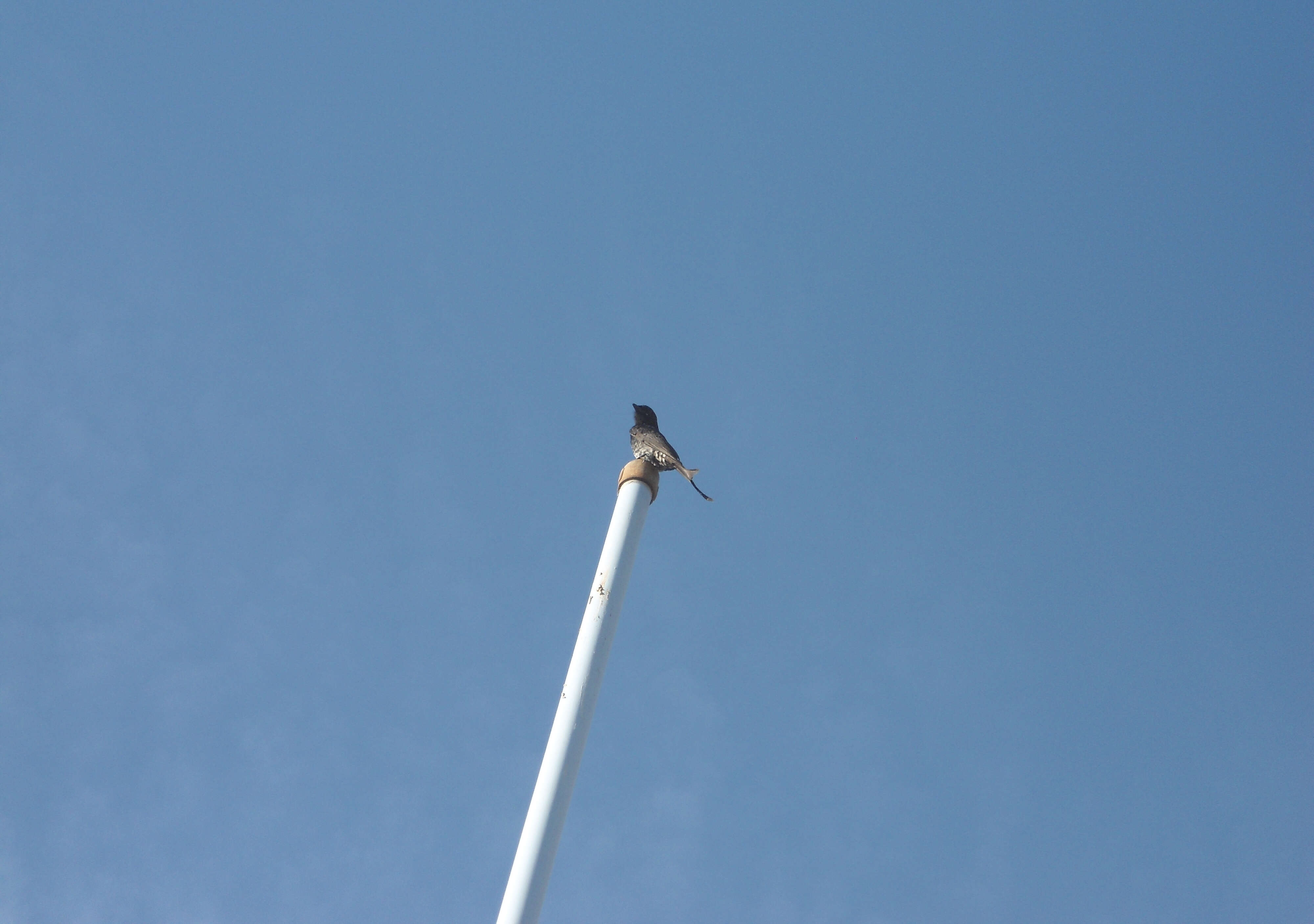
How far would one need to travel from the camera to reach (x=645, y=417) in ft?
37.5

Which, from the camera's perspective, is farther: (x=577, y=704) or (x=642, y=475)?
(x=642, y=475)

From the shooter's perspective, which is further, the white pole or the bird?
the bird

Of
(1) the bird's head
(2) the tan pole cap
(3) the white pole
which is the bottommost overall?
(3) the white pole

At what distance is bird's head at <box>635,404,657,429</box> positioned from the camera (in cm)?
1126

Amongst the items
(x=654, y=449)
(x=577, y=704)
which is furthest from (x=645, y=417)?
(x=577, y=704)

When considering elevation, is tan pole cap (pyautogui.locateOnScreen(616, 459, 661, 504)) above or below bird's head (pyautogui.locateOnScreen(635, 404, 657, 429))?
below

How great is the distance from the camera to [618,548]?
949 centimetres

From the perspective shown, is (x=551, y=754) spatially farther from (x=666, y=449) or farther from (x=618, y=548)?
(x=666, y=449)

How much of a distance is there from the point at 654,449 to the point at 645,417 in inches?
41.0

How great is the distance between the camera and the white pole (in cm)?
770

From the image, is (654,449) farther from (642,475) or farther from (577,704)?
(577,704)

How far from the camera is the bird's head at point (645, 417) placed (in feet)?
36.9

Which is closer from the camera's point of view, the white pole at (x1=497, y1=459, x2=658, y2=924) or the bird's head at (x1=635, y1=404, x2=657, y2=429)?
the white pole at (x1=497, y1=459, x2=658, y2=924)

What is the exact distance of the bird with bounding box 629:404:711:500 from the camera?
10.4 meters
